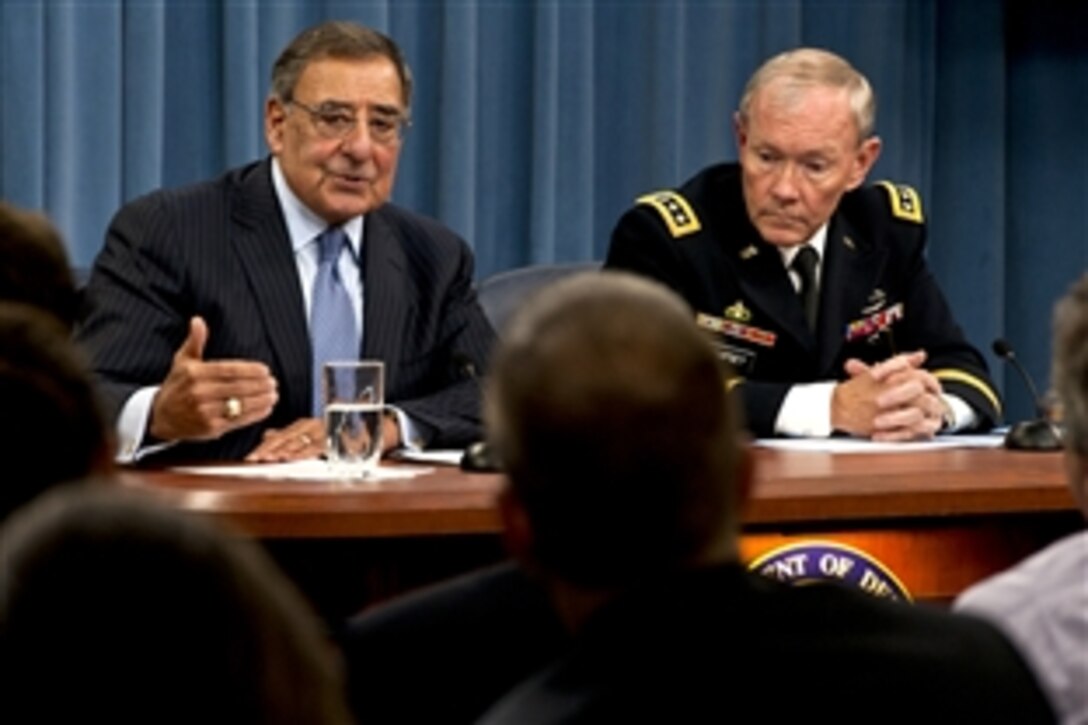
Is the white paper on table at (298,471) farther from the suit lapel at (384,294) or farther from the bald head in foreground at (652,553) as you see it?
the bald head in foreground at (652,553)

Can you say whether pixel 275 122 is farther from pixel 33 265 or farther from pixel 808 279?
pixel 33 265

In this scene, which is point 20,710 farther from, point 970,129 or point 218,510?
point 970,129

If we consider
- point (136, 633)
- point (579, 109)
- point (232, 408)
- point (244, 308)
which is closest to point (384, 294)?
point (244, 308)

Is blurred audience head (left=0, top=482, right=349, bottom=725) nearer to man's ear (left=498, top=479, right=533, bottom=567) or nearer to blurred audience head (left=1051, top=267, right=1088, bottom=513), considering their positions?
man's ear (left=498, top=479, right=533, bottom=567)

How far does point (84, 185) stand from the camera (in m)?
4.53

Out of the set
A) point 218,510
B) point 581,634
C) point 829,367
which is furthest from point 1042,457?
point 581,634

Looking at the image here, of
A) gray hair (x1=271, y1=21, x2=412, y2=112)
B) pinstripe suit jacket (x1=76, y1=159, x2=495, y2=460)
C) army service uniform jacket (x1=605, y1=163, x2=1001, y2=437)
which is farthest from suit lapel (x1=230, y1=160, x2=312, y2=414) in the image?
army service uniform jacket (x1=605, y1=163, x2=1001, y2=437)

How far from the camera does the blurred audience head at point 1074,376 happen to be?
Answer: 1.51 meters

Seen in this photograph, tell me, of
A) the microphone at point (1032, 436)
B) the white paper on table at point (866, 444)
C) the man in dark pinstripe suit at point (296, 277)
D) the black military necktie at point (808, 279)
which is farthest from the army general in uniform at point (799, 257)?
the man in dark pinstripe suit at point (296, 277)

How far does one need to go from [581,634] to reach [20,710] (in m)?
0.48

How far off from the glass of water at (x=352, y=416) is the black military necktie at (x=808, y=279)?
122cm

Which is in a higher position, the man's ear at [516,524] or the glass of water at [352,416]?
the man's ear at [516,524]

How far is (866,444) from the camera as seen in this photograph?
3553 millimetres

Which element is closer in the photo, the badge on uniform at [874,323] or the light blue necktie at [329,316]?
the light blue necktie at [329,316]
